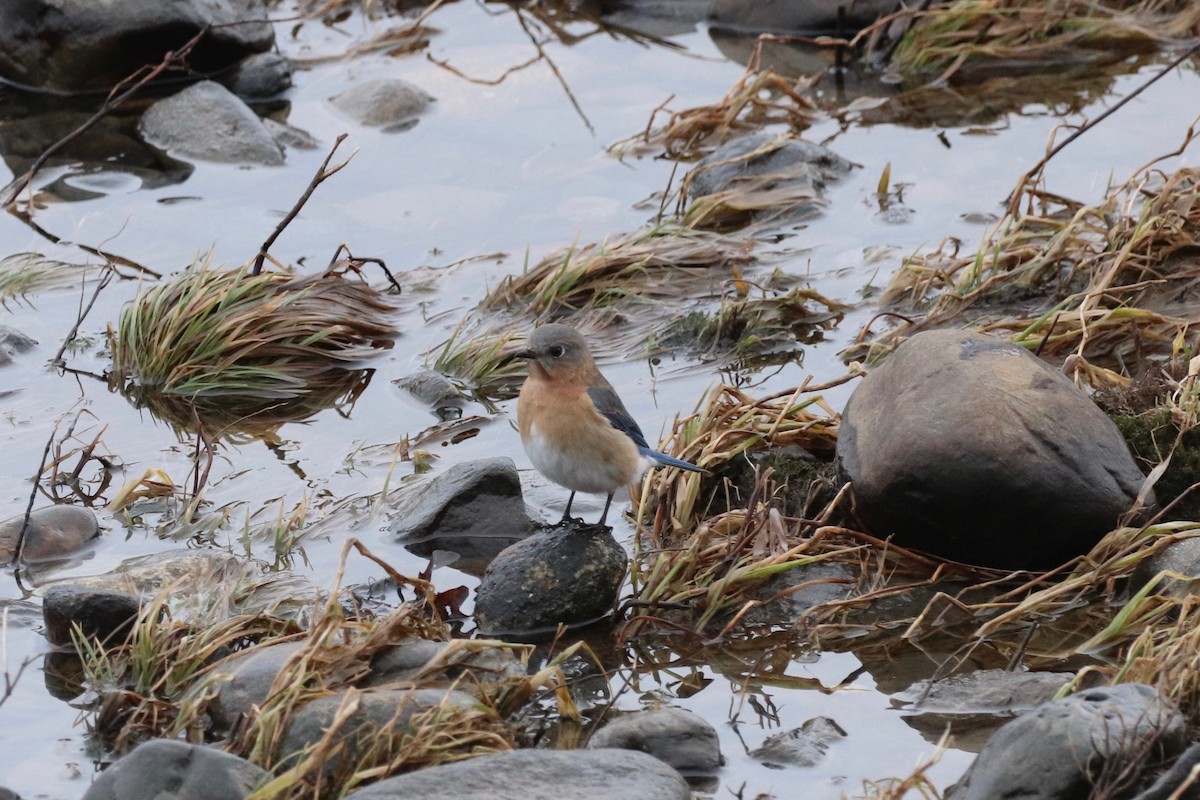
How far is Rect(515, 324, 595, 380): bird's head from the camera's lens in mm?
6086

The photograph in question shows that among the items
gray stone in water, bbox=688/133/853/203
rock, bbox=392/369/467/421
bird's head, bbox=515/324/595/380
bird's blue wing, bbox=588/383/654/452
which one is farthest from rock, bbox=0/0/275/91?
bird's blue wing, bbox=588/383/654/452

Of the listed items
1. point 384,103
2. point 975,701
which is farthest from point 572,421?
point 384,103

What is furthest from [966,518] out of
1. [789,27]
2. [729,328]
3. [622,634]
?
[789,27]

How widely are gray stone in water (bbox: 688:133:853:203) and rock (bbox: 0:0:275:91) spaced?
416 cm

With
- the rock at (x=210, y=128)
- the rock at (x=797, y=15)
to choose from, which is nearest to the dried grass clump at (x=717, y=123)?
the rock at (x=797, y=15)

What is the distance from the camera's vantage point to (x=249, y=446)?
27.1 ft

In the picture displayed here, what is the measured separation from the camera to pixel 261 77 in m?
13.0

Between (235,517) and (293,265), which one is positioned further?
(293,265)

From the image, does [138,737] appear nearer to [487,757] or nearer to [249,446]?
[487,757]

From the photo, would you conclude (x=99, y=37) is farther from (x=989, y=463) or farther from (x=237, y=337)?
(x=989, y=463)

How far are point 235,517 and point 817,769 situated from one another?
341 cm

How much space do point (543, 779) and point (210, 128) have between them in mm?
8482

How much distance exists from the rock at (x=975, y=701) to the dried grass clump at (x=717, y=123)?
688 cm

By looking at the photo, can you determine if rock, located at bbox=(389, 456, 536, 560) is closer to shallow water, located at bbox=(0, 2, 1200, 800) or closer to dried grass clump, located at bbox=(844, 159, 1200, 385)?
shallow water, located at bbox=(0, 2, 1200, 800)
